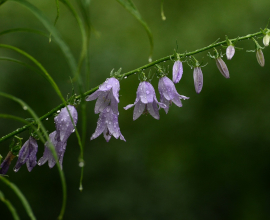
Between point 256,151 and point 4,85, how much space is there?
85.6 inches

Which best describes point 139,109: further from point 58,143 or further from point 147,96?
point 58,143

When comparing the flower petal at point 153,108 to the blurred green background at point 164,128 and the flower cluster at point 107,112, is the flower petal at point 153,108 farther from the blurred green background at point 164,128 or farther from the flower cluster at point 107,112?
the blurred green background at point 164,128

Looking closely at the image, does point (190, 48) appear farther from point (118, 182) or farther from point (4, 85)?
point (4, 85)

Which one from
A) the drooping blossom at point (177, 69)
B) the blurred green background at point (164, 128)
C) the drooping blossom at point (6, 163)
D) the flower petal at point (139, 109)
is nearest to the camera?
the drooping blossom at point (6, 163)

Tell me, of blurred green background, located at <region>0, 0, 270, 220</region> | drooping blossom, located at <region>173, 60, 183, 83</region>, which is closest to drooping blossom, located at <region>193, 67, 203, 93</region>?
drooping blossom, located at <region>173, 60, 183, 83</region>

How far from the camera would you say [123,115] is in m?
2.74

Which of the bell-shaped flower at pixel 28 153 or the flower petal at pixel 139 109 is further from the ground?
the flower petal at pixel 139 109

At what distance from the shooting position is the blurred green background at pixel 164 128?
8.59 feet

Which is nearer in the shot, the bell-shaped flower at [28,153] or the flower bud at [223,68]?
the bell-shaped flower at [28,153]

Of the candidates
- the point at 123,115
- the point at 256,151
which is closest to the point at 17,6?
the point at 123,115

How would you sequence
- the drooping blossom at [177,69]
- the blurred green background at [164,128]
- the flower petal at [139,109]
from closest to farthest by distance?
the drooping blossom at [177,69] → the flower petal at [139,109] → the blurred green background at [164,128]

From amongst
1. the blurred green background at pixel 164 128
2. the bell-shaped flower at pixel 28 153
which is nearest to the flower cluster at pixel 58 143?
the bell-shaped flower at pixel 28 153

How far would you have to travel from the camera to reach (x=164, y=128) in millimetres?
2742

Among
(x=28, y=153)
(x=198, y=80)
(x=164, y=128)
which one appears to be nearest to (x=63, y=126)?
(x=28, y=153)
